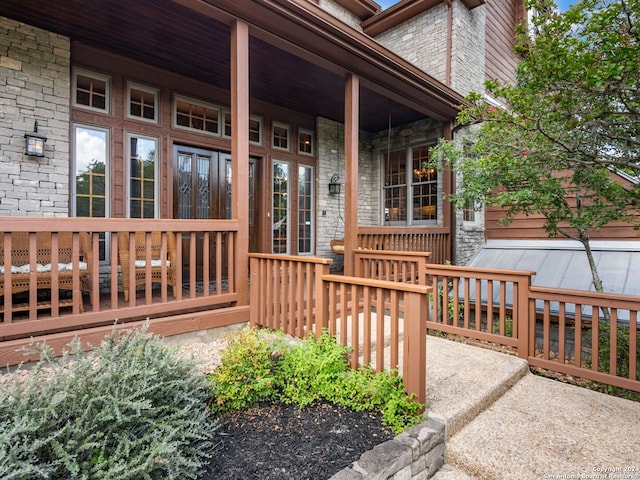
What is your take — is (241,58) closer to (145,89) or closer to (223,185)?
(145,89)

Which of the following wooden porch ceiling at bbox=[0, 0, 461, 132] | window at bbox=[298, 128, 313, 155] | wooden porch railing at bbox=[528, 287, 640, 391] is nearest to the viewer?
wooden porch railing at bbox=[528, 287, 640, 391]

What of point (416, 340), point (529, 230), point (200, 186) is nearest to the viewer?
point (416, 340)

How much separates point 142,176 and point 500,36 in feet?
28.1

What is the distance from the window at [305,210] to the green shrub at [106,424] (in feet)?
15.4

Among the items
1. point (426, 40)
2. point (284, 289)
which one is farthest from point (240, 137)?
point (426, 40)

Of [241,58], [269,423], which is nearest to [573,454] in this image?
[269,423]

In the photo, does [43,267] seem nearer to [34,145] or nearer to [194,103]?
[34,145]

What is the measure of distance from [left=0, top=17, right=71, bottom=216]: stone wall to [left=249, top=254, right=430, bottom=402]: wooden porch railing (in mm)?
2535

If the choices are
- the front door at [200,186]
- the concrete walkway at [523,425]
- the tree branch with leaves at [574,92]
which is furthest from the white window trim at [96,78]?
the concrete walkway at [523,425]

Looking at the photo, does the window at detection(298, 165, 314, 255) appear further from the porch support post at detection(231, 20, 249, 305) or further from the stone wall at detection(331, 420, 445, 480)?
the stone wall at detection(331, 420, 445, 480)

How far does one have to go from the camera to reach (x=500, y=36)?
27.3 feet

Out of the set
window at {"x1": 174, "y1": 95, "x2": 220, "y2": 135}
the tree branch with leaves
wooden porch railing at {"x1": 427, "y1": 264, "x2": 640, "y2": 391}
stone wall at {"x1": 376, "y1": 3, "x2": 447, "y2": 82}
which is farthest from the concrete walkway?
stone wall at {"x1": 376, "y1": 3, "x2": 447, "y2": 82}

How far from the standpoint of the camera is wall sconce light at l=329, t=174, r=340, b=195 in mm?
6863

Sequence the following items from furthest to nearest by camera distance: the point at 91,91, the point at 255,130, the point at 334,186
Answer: the point at 334,186 → the point at 255,130 → the point at 91,91
